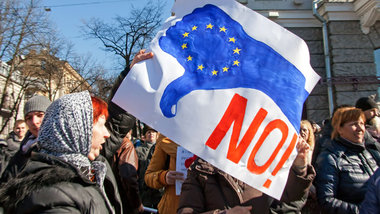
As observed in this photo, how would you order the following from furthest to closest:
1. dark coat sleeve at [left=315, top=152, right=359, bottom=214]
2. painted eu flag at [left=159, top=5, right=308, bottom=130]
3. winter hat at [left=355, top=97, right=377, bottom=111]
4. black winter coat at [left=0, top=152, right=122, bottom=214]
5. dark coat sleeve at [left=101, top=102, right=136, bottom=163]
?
winter hat at [left=355, top=97, right=377, bottom=111] → dark coat sleeve at [left=315, top=152, right=359, bottom=214] → dark coat sleeve at [left=101, top=102, right=136, bottom=163] → painted eu flag at [left=159, top=5, right=308, bottom=130] → black winter coat at [left=0, top=152, right=122, bottom=214]

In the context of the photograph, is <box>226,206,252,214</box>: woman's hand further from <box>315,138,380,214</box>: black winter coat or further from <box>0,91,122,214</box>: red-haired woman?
<box>315,138,380,214</box>: black winter coat

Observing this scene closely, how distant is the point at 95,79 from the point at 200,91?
906 inches

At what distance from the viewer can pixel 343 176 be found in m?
2.88

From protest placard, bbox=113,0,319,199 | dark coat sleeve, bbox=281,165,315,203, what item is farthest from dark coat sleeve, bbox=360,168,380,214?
protest placard, bbox=113,0,319,199

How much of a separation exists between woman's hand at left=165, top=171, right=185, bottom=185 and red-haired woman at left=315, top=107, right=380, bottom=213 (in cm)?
118

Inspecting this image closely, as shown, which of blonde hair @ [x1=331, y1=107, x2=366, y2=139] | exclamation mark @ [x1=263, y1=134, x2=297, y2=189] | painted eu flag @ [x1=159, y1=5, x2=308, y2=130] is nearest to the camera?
exclamation mark @ [x1=263, y1=134, x2=297, y2=189]

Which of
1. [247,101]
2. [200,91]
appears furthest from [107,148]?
[247,101]

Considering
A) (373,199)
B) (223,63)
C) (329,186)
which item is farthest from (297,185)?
(223,63)

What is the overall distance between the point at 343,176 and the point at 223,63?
4.90 ft

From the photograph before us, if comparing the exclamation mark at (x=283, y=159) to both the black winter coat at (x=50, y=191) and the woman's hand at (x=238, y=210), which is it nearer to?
the woman's hand at (x=238, y=210)

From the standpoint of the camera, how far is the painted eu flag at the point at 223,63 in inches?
86.3

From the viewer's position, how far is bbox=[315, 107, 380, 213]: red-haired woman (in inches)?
111

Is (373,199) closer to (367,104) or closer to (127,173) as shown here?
(127,173)

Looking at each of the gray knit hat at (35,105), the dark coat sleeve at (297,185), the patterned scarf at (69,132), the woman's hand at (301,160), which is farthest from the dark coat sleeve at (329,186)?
the gray knit hat at (35,105)
